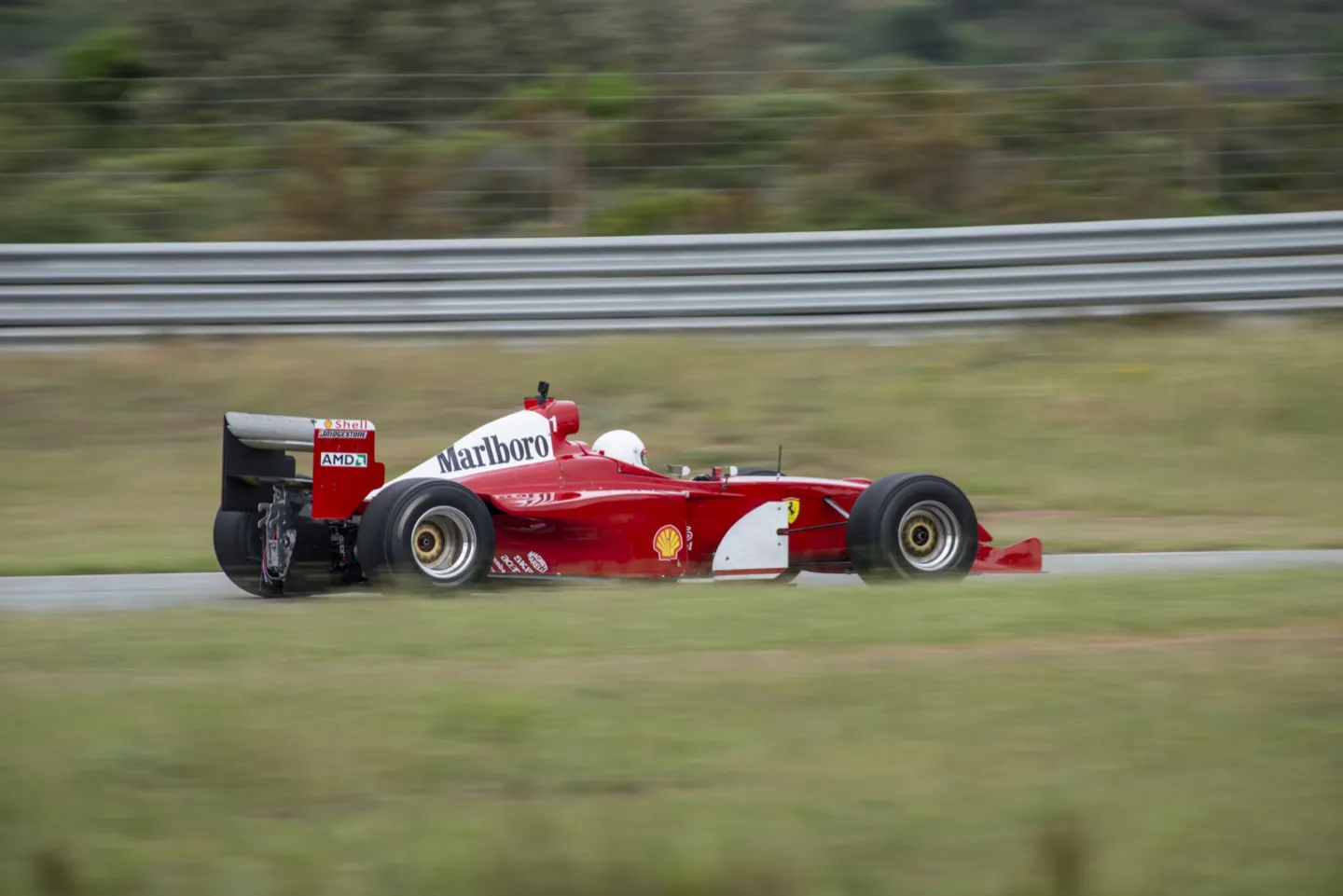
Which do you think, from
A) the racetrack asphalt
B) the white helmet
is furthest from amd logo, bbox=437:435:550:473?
the racetrack asphalt

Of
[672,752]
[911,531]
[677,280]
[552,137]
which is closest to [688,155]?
[552,137]

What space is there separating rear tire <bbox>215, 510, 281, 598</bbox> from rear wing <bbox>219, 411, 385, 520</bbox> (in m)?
0.08

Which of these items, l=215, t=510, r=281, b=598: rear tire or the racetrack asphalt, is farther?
l=215, t=510, r=281, b=598: rear tire

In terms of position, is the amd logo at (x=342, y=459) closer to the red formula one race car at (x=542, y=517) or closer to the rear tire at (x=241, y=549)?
the red formula one race car at (x=542, y=517)

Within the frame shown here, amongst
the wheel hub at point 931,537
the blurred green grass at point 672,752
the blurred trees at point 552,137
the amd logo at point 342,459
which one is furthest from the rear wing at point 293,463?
the blurred trees at point 552,137

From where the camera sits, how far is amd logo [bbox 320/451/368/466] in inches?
324

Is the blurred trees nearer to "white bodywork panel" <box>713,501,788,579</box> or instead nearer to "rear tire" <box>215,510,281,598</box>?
"white bodywork panel" <box>713,501,788,579</box>

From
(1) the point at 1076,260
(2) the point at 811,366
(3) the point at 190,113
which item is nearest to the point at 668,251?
(2) the point at 811,366

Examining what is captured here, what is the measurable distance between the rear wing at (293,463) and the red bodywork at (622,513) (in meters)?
0.01

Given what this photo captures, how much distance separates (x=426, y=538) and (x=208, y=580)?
2.00 m

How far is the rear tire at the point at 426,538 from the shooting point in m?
8.01

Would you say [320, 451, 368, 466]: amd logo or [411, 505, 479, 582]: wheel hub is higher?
[320, 451, 368, 466]: amd logo

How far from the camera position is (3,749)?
4.64 meters

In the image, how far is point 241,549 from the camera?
874cm
